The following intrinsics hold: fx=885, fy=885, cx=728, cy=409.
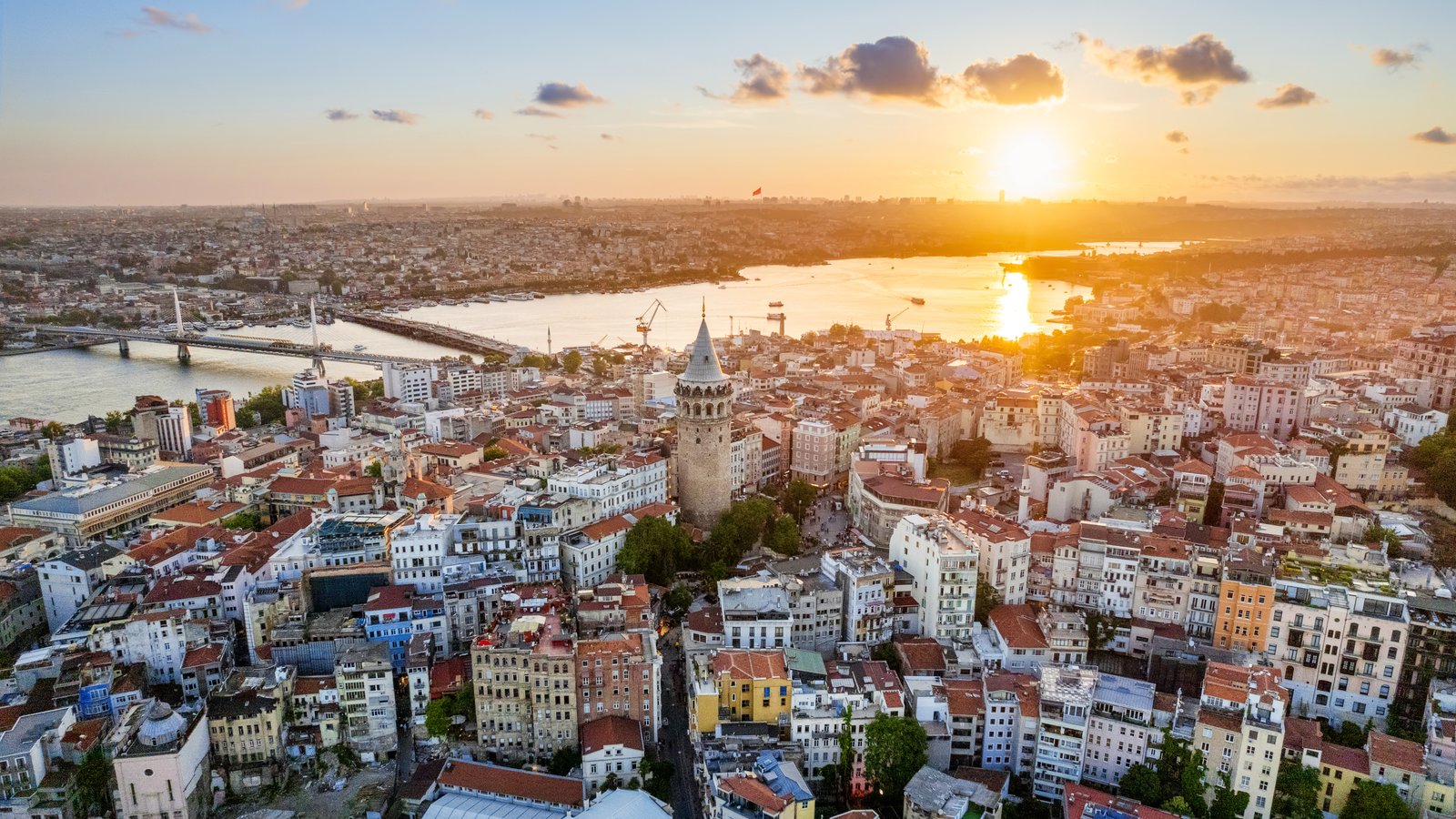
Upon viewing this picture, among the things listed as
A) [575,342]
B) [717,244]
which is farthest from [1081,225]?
[575,342]

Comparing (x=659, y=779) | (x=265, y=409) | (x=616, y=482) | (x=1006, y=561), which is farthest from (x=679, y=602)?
(x=265, y=409)

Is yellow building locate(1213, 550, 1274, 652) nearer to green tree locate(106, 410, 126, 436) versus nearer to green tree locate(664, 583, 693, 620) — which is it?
green tree locate(664, 583, 693, 620)

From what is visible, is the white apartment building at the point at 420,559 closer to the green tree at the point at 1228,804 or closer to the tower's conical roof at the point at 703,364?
the tower's conical roof at the point at 703,364

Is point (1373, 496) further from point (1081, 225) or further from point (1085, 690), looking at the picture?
point (1081, 225)

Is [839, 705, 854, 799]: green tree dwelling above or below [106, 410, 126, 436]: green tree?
below

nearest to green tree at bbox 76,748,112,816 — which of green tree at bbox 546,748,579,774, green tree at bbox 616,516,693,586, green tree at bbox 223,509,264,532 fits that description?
green tree at bbox 546,748,579,774

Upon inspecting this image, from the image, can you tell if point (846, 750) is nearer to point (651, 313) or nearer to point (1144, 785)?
point (1144, 785)
